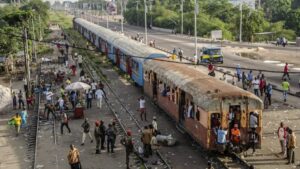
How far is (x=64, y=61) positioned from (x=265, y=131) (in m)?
32.5

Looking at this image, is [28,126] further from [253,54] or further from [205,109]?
[253,54]

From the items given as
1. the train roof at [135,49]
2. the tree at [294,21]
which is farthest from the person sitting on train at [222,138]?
the tree at [294,21]

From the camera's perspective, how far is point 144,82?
31.4 meters

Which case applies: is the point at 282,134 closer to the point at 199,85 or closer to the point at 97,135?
the point at 199,85

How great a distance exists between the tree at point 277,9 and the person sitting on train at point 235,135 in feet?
306

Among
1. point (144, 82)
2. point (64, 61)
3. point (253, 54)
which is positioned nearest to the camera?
point (144, 82)

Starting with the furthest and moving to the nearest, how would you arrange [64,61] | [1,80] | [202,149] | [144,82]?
[64,61]
[1,80]
[144,82]
[202,149]

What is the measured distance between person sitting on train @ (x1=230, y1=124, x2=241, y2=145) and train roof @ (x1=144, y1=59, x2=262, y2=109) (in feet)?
3.91

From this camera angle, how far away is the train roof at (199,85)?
58.9 feet

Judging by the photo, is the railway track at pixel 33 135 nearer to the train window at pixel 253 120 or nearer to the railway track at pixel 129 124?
the railway track at pixel 129 124

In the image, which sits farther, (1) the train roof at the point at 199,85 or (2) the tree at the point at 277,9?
(2) the tree at the point at 277,9

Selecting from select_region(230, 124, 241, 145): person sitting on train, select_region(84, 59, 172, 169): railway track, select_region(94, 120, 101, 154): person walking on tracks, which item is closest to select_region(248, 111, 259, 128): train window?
select_region(230, 124, 241, 145): person sitting on train

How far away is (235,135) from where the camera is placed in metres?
17.7

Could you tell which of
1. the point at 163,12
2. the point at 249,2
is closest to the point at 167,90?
the point at 249,2
